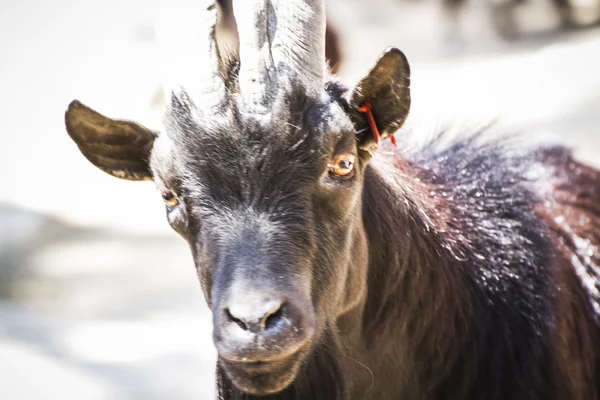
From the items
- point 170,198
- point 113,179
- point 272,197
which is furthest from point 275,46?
point 113,179

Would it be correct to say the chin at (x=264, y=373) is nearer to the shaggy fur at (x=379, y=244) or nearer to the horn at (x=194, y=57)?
the shaggy fur at (x=379, y=244)

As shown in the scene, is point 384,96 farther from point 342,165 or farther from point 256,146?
point 256,146

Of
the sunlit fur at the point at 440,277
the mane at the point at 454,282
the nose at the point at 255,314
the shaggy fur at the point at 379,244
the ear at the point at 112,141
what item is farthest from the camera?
the mane at the point at 454,282

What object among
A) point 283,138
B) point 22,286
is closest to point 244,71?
point 283,138

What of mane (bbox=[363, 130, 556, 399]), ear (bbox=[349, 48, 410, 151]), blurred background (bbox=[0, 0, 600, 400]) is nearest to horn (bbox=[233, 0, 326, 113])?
ear (bbox=[349, 48, 410, 151])

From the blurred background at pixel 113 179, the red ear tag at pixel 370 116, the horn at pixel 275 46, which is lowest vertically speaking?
the red ear tag at pixel 370 116

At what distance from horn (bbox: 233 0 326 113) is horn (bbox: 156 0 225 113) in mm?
94

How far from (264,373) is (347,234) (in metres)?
0.59

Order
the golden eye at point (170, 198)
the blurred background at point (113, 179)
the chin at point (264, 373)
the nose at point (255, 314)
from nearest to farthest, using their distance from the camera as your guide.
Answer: the nose at point (255, 314) < the chin at point (264, 373) < the golden eye at point (170, 198) < the blurred background at point (113, 179)

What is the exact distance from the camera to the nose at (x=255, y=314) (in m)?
2.38

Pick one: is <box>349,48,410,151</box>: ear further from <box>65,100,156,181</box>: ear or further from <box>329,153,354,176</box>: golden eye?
<box>65,100,156,181</box>: ear

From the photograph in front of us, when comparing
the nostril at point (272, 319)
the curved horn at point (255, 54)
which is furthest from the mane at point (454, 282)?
the nostril at point (272, 319)

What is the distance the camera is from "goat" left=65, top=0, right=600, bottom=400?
2619mm

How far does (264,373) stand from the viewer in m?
2.55
